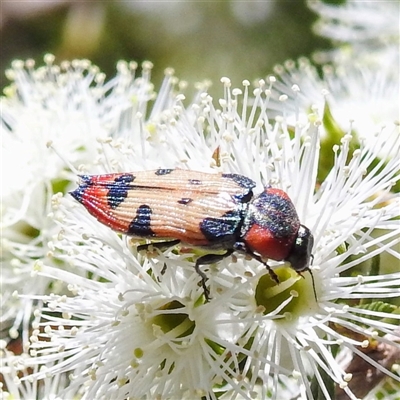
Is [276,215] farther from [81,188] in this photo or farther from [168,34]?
[168,34]

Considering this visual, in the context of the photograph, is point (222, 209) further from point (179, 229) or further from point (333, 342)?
point (333, 342)

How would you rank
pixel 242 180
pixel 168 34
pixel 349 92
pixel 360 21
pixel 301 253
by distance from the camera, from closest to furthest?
pixel 301 253 → pixel 242 180 → pixel 349 92 → pixel 360 21 → pixel 168 34

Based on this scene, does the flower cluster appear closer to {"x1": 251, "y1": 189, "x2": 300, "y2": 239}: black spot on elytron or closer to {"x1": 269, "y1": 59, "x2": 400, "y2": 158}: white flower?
{"x1": 251, "y1": 189, "x2": 300, "y2": 239}: black spot on elytron

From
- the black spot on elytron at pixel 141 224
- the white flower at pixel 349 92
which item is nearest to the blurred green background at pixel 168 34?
the white flower at pixel 349 92

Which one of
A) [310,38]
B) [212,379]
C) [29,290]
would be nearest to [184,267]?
[212,379]

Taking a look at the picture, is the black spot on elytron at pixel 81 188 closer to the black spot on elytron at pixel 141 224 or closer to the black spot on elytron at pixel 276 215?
the black spot on elytron at pixel 141 224

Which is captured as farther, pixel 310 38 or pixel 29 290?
pixel 310 38

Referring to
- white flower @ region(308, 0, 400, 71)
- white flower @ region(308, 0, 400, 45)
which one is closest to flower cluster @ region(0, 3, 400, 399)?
white flower @ region(308, 0, 400, 71)

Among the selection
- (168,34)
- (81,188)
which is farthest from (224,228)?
(168,34)
